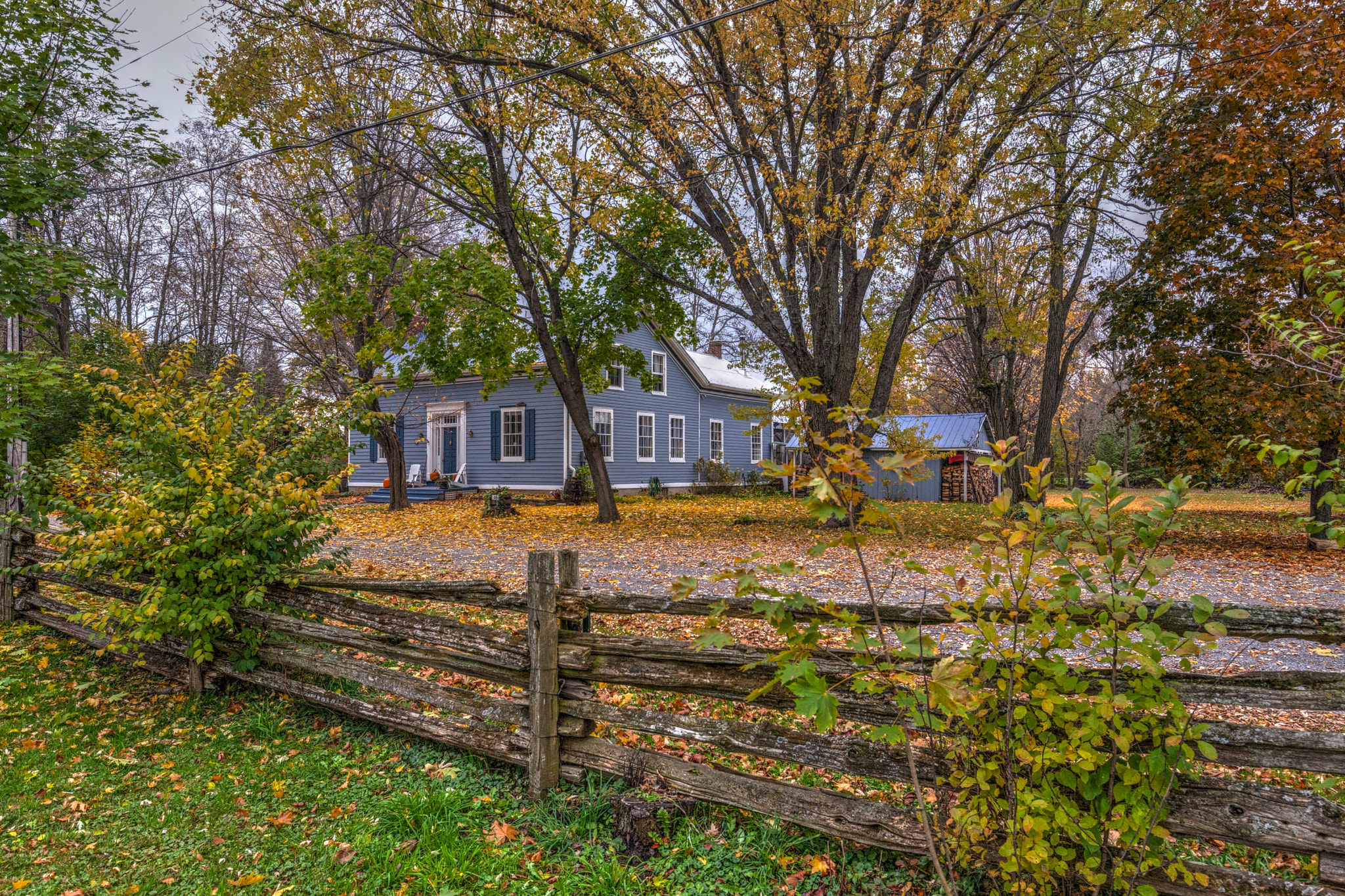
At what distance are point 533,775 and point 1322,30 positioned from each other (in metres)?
11.8

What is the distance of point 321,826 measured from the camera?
3.61m

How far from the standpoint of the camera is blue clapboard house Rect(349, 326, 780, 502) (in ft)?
70.9

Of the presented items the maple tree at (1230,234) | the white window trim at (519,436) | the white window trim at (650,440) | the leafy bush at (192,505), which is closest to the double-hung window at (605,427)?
the white window trim at (650,440)

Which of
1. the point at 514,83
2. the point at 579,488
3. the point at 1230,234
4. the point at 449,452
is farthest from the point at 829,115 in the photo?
the point at 449,452

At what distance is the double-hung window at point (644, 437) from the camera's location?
24.0 m

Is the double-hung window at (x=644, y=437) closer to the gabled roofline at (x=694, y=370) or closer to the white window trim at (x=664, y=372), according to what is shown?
the white window trim at (x=664, y=372)

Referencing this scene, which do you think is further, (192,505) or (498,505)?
(498,505)

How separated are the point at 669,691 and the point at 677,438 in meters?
22.6

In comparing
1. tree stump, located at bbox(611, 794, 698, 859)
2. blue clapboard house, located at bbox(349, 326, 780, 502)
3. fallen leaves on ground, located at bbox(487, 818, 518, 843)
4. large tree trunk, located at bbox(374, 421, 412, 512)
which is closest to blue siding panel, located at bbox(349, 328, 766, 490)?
blue clapboard house, located at bbox(349, 326, 780, 502)

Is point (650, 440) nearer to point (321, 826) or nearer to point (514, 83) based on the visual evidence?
point (514, 83)

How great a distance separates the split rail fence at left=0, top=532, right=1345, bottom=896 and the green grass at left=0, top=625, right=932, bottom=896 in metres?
0.16

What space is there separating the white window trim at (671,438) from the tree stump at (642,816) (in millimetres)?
22150

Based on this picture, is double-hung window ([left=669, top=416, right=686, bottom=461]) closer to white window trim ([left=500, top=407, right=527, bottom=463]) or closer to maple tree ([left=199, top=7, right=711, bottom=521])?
white window trim ([left=500, top=407, right=527, bottom=463])

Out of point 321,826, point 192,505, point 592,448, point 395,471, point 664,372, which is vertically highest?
point 664,372
